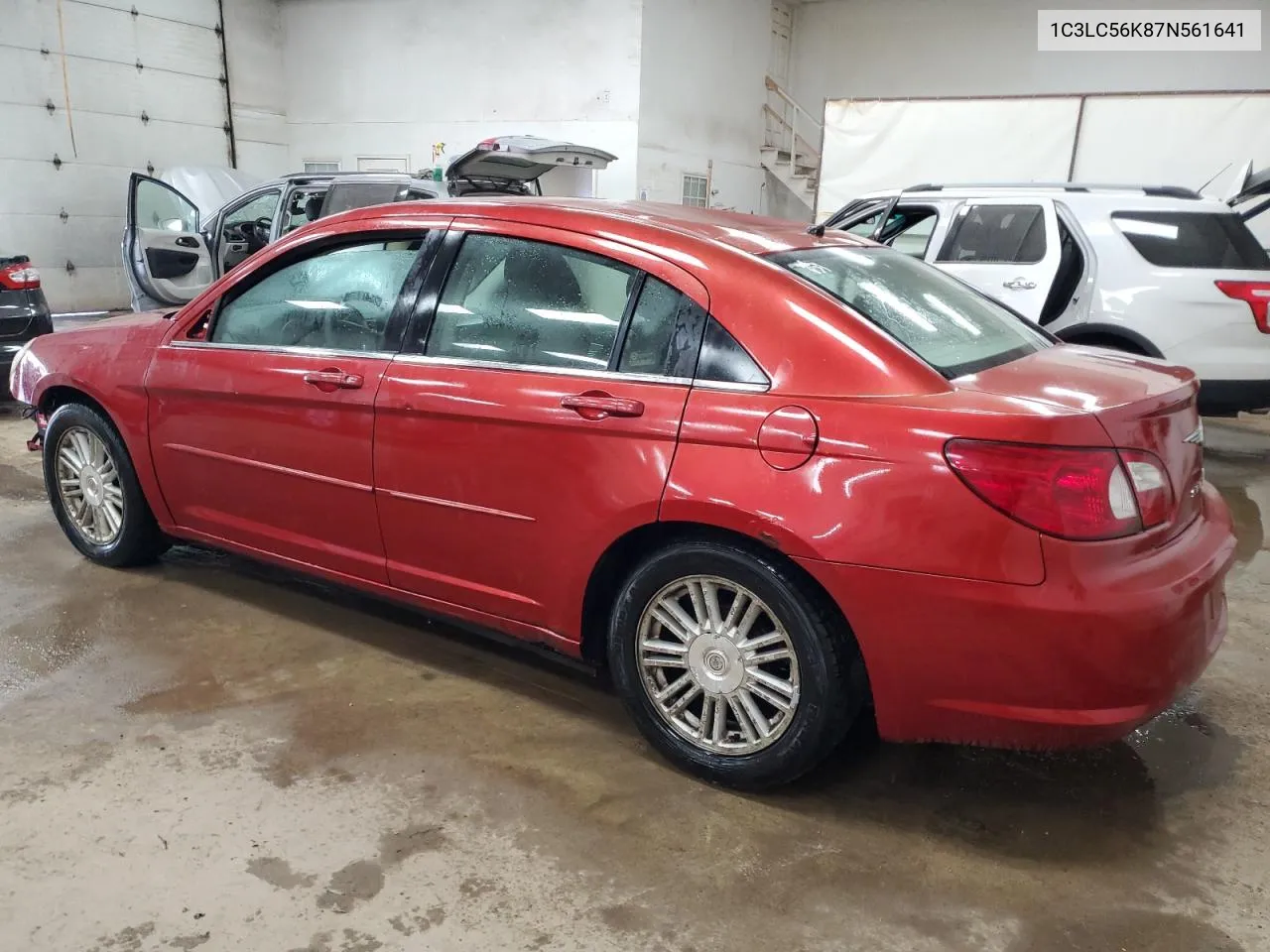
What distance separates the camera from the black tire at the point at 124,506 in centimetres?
372

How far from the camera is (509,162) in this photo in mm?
8016

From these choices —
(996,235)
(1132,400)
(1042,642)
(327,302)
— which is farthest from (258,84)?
(1042,642)

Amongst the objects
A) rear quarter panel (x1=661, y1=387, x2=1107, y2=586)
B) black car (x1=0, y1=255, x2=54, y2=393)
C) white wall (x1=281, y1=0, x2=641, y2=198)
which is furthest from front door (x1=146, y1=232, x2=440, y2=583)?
white wall (x1=281, y1=0, x2=641, y2=198)

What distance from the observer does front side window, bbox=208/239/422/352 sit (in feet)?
9.87

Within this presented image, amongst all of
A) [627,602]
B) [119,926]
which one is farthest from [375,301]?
[119,926]

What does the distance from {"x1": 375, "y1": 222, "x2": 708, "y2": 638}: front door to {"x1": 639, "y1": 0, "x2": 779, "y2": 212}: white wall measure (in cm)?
937

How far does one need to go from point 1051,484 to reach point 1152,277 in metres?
4.41

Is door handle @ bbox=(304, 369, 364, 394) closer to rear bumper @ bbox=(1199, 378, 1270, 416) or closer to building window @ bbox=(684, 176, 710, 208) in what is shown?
rear bumper @ bbox=(1199, 378, 1270, 416)

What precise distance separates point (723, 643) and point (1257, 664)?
2.15m

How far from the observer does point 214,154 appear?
13258 millimetres

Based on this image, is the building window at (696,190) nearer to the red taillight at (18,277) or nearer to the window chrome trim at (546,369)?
the red taillight at (18,277)

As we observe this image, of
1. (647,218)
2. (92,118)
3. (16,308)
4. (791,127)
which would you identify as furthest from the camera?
(791,127)

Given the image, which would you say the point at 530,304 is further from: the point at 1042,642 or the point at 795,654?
the point at 1042,642

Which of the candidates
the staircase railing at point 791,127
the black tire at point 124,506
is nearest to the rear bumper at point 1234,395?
the black tire at point 124,506
